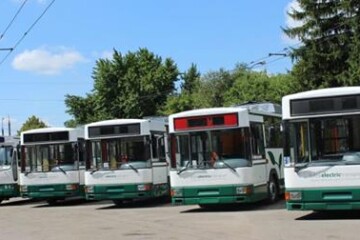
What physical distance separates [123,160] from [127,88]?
4488cm

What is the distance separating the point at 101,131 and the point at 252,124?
18.4 feet

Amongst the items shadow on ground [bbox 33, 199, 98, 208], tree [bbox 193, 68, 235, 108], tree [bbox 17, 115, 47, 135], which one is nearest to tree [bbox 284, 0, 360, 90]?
shadow on ground [bbox 33, 199, 98, 208]

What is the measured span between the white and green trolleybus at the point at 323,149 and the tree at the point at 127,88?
50423 millimetres

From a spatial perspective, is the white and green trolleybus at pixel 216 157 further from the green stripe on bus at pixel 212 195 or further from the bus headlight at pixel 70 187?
the bus headlight at pixel 70 187

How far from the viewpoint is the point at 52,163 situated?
26031mm

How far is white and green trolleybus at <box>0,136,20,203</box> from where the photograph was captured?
28625 millimetres

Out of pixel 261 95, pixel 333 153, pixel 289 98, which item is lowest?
pixel 333 153

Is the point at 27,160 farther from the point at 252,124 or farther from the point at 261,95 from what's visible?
the point at 261,95

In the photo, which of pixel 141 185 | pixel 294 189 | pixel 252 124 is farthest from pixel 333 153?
pixel 141 185

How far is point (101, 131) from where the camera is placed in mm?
23047

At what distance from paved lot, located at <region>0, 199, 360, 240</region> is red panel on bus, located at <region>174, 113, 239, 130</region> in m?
2.32

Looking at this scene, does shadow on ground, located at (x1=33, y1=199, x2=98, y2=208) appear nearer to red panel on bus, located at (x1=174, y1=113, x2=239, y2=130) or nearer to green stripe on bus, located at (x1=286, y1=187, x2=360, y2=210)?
red panel on bus, located at (x1=174, y1=113, x2=239, y2=130)

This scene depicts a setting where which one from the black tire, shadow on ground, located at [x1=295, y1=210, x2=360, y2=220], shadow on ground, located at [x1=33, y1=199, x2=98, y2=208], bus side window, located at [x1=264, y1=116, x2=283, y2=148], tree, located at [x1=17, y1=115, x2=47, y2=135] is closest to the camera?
shadow on ground, located at [x1=295, y1=210, x2=360, y2=220]

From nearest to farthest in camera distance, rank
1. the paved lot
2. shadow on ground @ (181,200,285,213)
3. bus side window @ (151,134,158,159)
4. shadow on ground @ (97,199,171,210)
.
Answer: the paved lot < shadow on ground @ (181,200,285,213) < bus side window @ (151,134,158,159) < shadow on ground @ (97,199,171,210)
